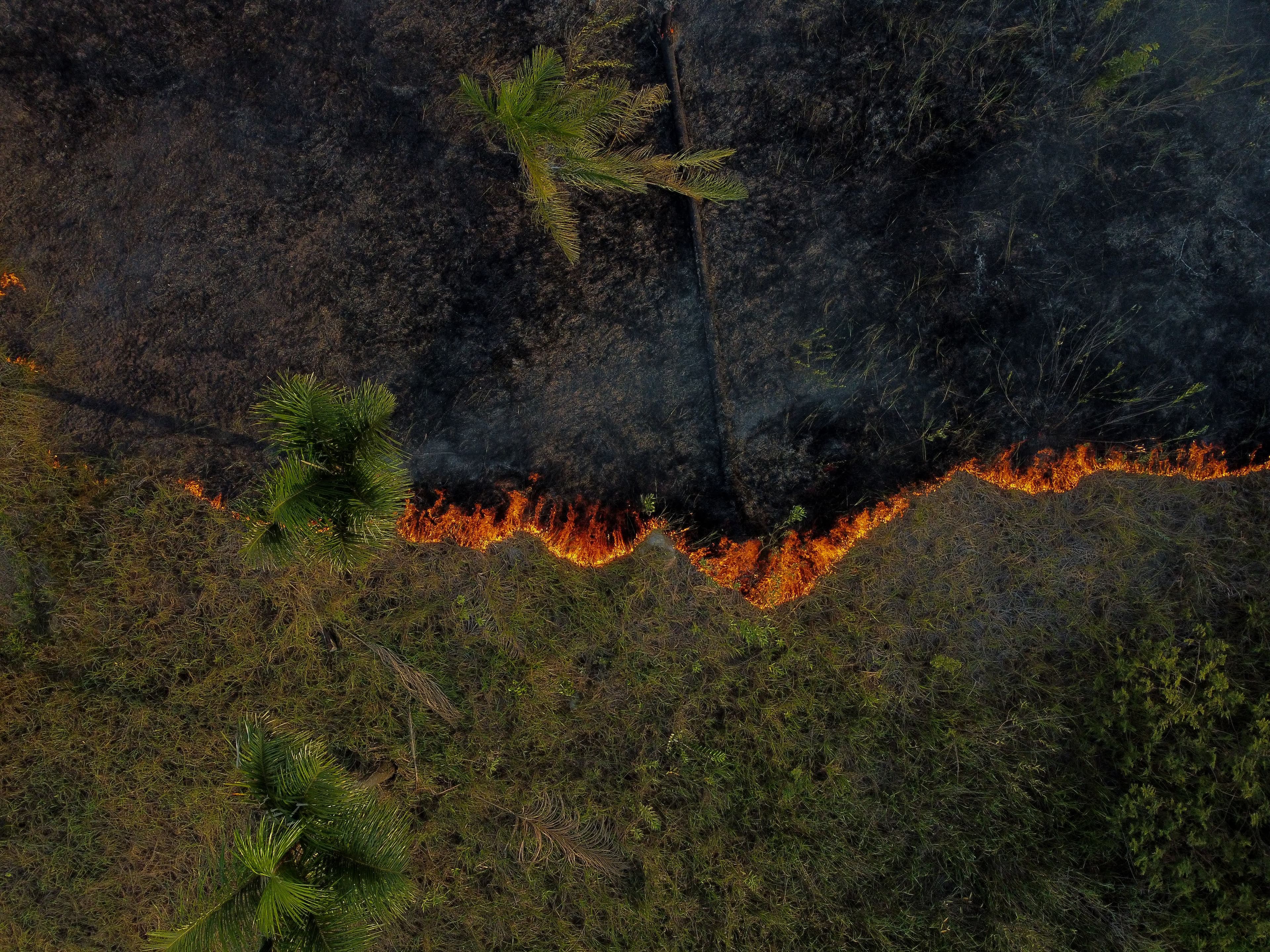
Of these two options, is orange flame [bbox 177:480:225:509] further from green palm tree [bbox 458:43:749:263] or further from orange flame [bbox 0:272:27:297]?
green palm tree [bbox 458:43:749:263]

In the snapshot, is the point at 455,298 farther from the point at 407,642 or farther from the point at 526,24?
the point at 407,642

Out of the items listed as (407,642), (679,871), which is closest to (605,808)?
(679,871)

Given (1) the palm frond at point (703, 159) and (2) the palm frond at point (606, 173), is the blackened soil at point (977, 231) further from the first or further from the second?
(2) the palm frond at point (606, 173)

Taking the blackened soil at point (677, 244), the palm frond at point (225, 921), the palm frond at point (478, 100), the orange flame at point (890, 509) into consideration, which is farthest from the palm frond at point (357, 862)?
the palm frond at point (478, 100)

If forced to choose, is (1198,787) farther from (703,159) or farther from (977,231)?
(703,159)

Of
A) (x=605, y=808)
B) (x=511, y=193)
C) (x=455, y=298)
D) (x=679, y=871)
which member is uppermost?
(x=511, y=193)

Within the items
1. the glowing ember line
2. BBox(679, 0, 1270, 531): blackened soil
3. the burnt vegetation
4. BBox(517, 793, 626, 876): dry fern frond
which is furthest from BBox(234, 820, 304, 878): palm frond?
BBox(679, 0, 1270, 531): blackened soil

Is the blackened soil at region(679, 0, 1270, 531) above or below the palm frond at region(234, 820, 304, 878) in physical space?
above
